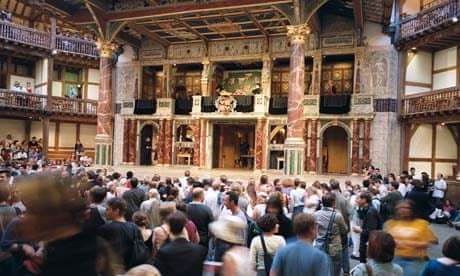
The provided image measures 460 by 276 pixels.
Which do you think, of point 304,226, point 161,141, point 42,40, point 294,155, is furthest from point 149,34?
point 304,226

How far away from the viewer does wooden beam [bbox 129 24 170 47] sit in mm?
21500

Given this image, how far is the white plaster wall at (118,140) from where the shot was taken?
24484 millimetres

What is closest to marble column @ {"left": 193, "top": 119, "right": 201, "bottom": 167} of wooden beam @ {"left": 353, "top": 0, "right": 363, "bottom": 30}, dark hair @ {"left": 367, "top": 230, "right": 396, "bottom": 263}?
wooden beam @ {"left": 353, "top": 0, "right": 363, "bottom": 30}

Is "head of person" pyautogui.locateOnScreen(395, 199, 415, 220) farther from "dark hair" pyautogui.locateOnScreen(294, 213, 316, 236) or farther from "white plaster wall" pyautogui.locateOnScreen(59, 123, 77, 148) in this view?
"white plaster wall" pyautogui.locateOnScreen(59, 123, 77, 148)

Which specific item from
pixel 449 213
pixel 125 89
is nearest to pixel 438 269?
pixel 449 213

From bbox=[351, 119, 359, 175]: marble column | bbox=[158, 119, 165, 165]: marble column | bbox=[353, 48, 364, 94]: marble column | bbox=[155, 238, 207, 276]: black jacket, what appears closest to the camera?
bbox=[155, 238, 207, 276]: black jacket

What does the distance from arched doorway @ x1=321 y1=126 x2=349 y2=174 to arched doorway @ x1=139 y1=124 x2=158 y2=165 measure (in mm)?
10260

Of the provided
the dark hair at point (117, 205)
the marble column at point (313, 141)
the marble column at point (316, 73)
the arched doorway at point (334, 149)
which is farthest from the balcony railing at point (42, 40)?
the dark hair at point (117, 205)

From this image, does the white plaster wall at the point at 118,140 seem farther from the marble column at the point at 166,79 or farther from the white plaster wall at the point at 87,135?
the white plaster wall at the point at 87,135

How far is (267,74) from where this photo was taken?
72.0 ft

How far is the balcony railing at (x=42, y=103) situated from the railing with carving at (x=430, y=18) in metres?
18.7

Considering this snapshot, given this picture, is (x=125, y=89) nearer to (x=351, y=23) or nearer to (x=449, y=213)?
(x=351, y=23)

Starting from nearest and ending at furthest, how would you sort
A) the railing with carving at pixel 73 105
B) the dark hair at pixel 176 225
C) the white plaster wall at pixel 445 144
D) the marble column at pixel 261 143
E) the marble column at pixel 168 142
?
the dark hair at pixel 176 225 → the white plaster wall at pixel 445 144 → the marble column at pixel 261 143 → the marble column at pixel 168 142 → the railing with carving at pixel 73 105

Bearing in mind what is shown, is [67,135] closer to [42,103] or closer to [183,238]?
[42,103]
